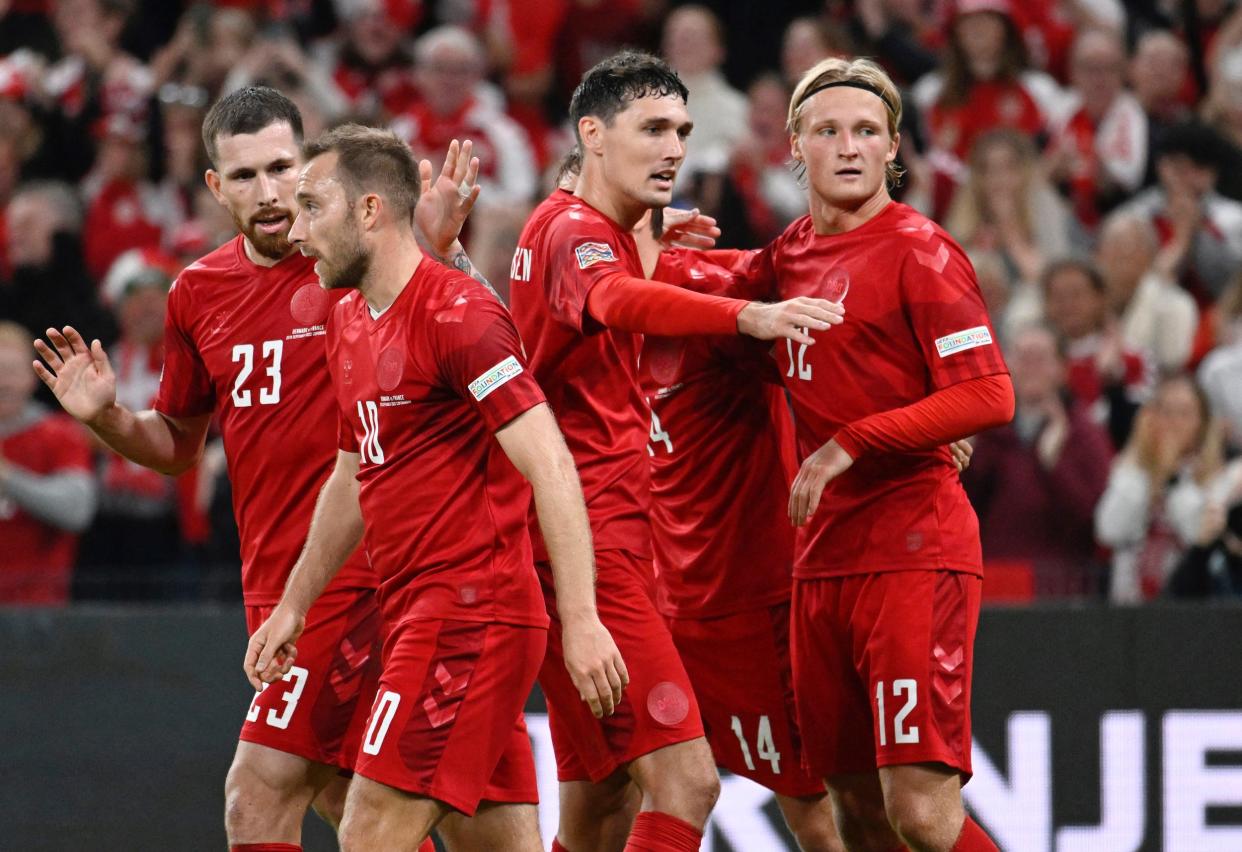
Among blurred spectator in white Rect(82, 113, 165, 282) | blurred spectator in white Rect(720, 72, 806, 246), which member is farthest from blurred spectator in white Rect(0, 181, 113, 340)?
blurred spectator in white Rect(720, 72, 806, 246)

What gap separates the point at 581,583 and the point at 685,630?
1477mm

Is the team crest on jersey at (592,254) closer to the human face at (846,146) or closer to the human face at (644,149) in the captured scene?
the human face at (644,149)

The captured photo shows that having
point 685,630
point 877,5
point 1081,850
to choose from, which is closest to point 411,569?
point 685,630

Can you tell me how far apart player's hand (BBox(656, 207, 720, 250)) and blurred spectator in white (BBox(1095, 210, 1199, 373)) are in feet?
13.2

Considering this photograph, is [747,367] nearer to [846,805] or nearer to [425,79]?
[846,805]

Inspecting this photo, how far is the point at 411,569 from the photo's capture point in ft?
17.5

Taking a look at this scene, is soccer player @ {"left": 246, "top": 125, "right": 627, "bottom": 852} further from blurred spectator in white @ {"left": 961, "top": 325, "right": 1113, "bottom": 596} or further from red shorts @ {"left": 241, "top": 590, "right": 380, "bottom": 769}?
blurred spectator in white @ {"left": 961, "top": 325, "right": 1113, "bottom": 596}

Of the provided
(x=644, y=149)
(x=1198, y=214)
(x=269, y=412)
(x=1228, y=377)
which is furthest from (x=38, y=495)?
(x=1198, y=214)

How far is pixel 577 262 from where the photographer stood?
5.73 meters

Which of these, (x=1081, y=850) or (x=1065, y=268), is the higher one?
(x=1065, y=268)

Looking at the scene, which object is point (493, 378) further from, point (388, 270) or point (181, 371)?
point (181, 371)

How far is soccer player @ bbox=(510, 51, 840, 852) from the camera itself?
560 centimetres

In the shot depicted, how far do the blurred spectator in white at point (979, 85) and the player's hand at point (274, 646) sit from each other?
6.42 meters

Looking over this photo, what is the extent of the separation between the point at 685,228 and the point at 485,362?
5.01ft
